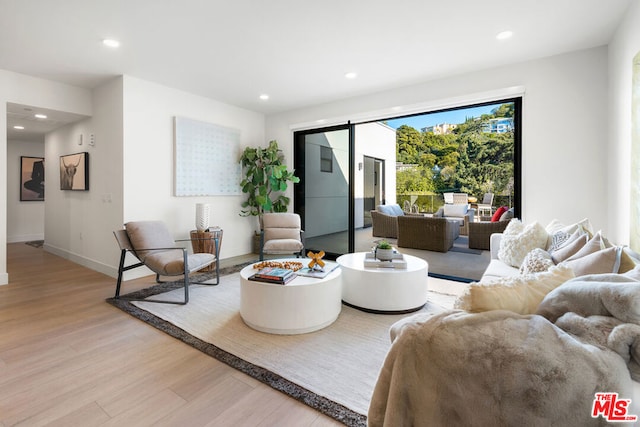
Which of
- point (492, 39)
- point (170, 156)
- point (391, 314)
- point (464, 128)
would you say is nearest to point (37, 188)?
point (170, 156)

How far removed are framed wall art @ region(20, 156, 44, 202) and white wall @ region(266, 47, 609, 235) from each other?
8747 millimetres

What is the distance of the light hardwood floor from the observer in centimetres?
161

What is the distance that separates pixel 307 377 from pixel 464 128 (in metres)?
8.72

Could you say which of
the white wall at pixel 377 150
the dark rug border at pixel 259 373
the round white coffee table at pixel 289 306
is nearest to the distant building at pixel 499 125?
the white wall at pixel 377 150

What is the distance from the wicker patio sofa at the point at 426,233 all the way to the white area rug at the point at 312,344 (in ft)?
8.19

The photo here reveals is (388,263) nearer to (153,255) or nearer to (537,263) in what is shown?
(537,263)

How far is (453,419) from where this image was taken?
3.04 ft

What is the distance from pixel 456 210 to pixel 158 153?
667 cm

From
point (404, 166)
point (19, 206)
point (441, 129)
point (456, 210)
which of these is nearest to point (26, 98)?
point (19, 206)

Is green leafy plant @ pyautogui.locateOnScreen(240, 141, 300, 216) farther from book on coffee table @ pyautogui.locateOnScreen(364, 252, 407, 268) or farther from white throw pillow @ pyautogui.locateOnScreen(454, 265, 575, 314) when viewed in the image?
white throw pillow @ pyautogui.locateOnScreen(454, 265, 575, 314)

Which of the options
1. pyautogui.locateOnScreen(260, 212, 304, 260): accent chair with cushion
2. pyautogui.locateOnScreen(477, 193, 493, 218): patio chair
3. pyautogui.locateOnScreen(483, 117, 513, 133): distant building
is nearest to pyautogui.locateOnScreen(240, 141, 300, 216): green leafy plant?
pyautogui.locateOnScreen(260, 212, 304, 260): accent chair with cushion

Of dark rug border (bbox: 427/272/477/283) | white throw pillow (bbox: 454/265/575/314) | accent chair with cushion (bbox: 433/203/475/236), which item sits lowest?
dark rug border (bbox: 427/272/477/283)

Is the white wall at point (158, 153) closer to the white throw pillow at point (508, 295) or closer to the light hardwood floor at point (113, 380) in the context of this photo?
the light hardwood floor at point (113, 380)

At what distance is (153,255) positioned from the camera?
3.38 meters
